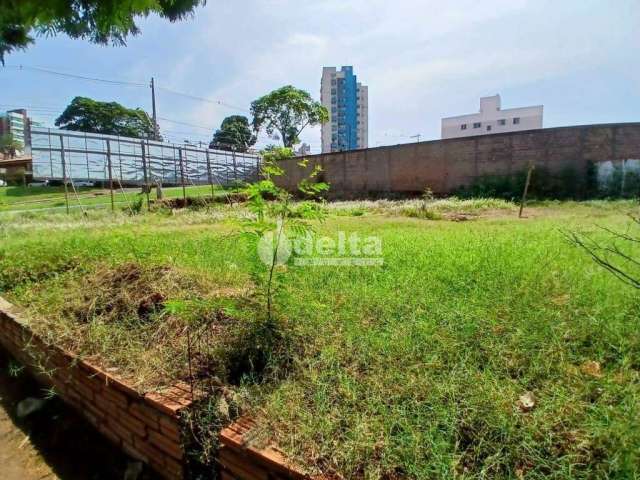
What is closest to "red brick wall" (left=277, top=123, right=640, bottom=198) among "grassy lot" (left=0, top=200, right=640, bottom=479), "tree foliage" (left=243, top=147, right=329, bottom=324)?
"grassy lot" (left=0, top=200, right=640, bottom=479)

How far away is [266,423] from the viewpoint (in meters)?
1.40

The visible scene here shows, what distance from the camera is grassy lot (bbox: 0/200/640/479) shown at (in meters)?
1.19

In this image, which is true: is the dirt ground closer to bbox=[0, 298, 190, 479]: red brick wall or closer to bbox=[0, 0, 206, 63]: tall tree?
bbox=[0, 298, 190, 479]: red brick wall

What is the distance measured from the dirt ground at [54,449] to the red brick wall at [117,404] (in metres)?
0.08

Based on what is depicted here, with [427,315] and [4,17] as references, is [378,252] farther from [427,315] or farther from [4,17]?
[4,17]

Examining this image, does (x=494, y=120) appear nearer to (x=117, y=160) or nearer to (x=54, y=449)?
(x=117, y=160)

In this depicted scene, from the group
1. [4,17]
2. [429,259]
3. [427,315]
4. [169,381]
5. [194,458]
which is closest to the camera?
[4,17]

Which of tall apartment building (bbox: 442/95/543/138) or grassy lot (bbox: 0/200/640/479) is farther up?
tall apartment building (bbox: 442/95/543/138)

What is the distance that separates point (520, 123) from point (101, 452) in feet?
161

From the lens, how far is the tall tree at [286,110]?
30.7 metres

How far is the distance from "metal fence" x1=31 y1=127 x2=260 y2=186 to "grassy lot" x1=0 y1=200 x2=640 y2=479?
10.4 meters

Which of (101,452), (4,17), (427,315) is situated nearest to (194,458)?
(101,452)

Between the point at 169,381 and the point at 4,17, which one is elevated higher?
the point at 4,17

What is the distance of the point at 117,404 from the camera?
193cm
